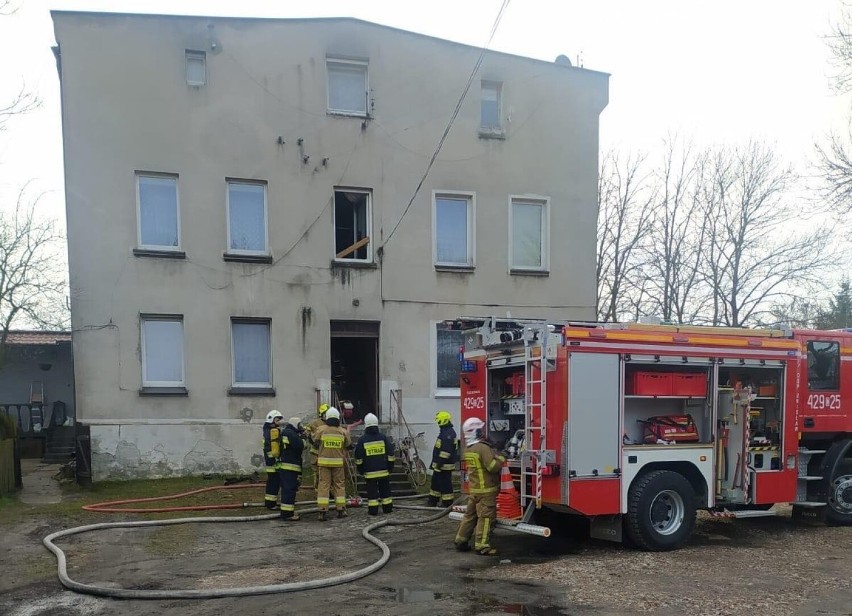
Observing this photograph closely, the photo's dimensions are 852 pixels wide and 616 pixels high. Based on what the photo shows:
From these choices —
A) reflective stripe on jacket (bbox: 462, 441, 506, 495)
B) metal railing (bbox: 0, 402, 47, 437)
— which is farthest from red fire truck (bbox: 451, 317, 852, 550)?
metal railing (bbox: 0, 402, 47, 437)

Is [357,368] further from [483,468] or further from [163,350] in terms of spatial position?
[483,468]

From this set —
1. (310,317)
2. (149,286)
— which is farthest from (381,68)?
(149,286)

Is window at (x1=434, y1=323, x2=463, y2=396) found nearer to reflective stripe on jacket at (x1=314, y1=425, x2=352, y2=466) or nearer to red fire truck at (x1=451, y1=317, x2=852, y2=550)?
reflective stripe on jacket at (x1=314, y1=425, x2=352, y2=466)

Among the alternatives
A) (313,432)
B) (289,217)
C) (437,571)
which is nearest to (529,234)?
(289,217)

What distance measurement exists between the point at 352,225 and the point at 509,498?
9074 millimetres

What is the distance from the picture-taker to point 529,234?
645 inches

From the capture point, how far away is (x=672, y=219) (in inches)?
1211

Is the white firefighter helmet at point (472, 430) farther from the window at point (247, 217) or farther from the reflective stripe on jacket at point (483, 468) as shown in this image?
the window at point (247, 217)

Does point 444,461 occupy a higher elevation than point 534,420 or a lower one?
lower

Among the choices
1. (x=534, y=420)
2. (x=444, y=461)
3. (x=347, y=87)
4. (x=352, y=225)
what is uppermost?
(x=347, y=87)

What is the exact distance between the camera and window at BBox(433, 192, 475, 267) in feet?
51.7

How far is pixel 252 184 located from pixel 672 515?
34.7 ft

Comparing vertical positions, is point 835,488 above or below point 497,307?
below

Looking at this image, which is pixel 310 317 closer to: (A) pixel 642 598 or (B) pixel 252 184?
(B) pixel 252 184
